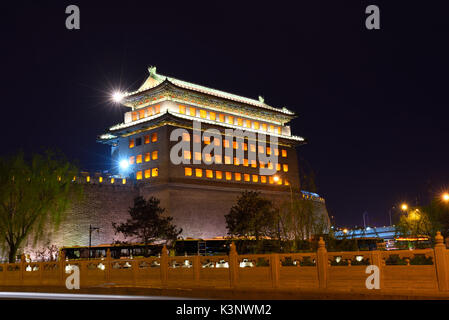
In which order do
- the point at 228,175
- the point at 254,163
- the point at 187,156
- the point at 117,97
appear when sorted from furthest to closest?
the point at 254,163 → the point at 117,97 → the point at 228,175 → the point at 187,156

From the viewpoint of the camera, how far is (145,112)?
4750 cm

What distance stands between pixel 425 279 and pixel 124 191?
3519cm

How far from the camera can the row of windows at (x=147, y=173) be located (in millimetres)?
44241

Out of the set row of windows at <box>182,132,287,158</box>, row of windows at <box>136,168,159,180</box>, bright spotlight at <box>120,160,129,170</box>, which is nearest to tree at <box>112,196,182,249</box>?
row of windows at <box>136,168,159,180</box>

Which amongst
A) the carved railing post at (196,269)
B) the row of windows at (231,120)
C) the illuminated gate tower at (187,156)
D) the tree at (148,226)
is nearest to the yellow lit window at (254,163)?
the illuminated gate tower at (187,156)

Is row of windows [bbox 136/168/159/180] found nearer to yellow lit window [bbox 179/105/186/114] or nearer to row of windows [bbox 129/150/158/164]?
row of windows [bbox 129/150/158/164]

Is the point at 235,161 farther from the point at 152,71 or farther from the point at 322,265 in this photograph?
the point at 322,265

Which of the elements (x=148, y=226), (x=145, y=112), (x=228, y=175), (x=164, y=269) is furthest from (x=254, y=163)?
(x=164, y=269)

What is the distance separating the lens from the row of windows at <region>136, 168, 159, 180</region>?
4424 centimetres

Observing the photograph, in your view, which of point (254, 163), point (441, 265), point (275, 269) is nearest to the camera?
point (441, 265)

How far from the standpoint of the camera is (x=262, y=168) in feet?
169

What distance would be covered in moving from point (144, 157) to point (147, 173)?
1612 millimetres
